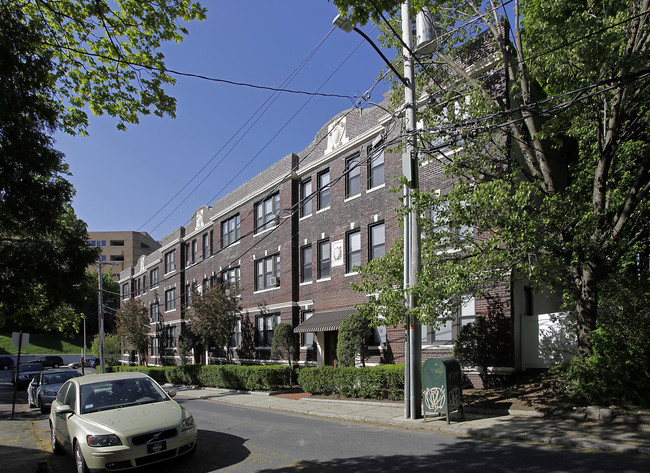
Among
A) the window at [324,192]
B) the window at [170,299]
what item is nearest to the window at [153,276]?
the window at [170,299]

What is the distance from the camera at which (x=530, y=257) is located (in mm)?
11391

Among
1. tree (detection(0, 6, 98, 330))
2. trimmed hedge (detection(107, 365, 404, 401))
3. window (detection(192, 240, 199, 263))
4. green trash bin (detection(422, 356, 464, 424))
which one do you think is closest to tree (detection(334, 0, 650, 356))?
green trash bin (detection(422, 356, 464, 424))

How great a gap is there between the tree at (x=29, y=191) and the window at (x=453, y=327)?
11113 mm

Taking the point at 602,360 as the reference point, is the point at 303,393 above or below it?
below

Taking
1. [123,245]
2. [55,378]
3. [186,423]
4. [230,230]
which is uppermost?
[123,245]

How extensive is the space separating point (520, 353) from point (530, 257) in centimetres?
412

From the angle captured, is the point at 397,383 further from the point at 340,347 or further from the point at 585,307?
the point at 585,307

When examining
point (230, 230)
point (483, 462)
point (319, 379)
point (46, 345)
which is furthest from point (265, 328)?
point (46, 345)

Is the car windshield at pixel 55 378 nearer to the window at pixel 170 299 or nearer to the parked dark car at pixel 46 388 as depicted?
the parked dark car at pixel 46 388

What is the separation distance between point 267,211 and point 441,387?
17627 millimetres

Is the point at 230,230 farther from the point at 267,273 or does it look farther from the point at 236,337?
the point at 236,337

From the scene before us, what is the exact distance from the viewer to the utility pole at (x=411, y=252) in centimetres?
1142

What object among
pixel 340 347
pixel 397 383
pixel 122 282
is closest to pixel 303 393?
pixel 340 347

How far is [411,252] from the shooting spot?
38.8 feet
